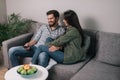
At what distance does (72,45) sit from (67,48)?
92 millimetres

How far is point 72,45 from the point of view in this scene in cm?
263

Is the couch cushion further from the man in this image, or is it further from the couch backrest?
the man

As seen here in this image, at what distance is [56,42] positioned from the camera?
8.83 ft

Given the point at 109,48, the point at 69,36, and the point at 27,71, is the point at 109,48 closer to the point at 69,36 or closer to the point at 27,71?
the point at 69,36

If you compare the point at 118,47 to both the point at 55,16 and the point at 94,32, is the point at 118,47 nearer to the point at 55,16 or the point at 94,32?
the point at 94,32

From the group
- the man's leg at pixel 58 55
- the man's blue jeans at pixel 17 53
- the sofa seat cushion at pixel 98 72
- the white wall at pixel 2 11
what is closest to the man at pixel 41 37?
the man's blue jeans at pixel 17 53

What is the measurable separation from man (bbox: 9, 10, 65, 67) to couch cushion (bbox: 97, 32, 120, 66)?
645 mm

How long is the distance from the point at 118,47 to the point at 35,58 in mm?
1163

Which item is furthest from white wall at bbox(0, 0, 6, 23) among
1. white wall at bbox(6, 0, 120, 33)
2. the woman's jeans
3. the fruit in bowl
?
the fruit in bowl

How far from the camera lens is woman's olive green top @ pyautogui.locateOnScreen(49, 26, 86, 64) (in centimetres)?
261

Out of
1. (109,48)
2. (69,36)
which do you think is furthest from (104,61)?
(69,36)

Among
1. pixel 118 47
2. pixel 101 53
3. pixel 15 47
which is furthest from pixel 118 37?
pixel 15 47

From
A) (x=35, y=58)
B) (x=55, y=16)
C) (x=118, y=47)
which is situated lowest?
(x=35, y=58)

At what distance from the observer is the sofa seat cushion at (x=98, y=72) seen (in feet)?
7.43
